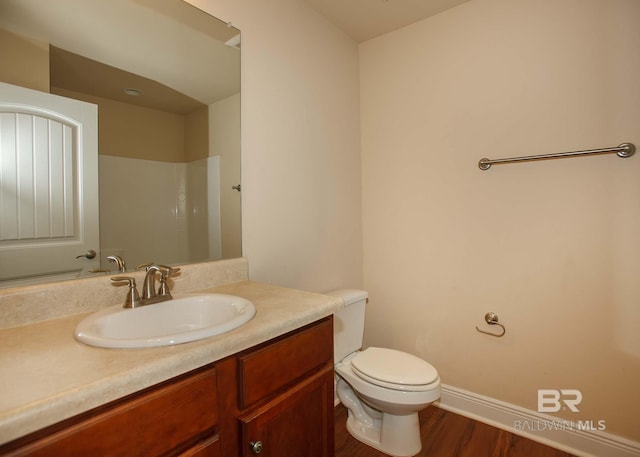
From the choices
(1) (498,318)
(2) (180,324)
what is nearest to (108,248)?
(2) (180,324)

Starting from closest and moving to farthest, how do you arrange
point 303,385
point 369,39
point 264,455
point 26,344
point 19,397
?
point 19,397 < point 26,344 < point 264,455 < point 303,385 < point 369,39

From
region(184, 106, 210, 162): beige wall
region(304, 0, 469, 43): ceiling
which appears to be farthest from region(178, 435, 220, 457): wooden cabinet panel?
region(304, 0, 469, 43): ceiling

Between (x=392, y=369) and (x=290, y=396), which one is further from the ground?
(x=290, y=396)

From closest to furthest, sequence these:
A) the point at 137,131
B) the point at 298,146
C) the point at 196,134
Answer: the point at 137,131 < the point at 196,134 < the point at 298,146

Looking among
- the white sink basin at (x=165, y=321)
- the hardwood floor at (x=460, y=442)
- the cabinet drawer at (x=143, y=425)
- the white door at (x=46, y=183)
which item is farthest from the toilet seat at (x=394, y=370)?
Result: the white door at (x=46, y=183)

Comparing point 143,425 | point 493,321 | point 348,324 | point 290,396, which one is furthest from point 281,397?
point 493,321

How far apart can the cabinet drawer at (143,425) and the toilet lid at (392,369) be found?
0.92 m

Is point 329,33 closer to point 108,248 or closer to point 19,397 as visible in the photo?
point 108,248

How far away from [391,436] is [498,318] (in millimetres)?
836

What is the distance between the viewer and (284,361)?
95 cm

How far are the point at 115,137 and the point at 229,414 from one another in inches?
37.9

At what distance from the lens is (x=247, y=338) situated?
0.82 m

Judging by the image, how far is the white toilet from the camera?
1436 millimetres

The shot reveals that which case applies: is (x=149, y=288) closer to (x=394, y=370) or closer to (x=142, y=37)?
(x=142, y=37)
